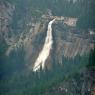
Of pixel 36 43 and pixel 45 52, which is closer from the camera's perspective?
pixel 45 52

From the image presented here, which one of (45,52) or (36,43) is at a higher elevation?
(36,43)

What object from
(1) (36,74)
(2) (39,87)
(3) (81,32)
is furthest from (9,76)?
(3) (81,32)

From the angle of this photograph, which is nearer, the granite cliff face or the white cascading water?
the granite cliff face

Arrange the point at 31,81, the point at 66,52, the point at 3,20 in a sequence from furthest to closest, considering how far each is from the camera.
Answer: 1. the point at 3,20
2. the point at 66,52
3. the point at 31,81

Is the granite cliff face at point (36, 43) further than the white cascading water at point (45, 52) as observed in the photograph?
No

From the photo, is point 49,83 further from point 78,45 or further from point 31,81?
point 78,45

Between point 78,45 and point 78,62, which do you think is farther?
point 78,45

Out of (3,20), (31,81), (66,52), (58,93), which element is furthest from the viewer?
(3,20)

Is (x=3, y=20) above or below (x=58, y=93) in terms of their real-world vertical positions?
above
